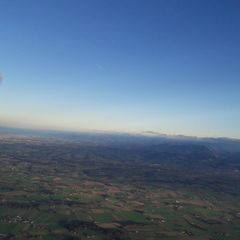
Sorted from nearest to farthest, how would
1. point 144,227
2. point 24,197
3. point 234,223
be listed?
point 144,227 → point 234,223 → point 24,197

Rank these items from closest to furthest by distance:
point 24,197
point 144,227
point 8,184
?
point 144,227 → point 24,197 → point 8,184

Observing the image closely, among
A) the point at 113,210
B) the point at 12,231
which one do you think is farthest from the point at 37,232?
the point at 113,210

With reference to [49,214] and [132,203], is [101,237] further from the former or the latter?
[132,203]

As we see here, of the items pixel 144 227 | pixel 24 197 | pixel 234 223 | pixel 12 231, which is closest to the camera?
pixel 12 231

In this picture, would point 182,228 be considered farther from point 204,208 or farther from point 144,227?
point 204,208

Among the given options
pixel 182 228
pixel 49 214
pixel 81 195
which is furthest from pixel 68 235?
pixel 81 195

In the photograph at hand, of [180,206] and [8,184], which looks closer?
[180,206]

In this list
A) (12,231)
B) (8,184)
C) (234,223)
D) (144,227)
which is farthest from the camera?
(8,184)

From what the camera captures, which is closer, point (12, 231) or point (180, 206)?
point (12, 231)

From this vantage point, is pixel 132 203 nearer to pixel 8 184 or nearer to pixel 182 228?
pixel 182 228
